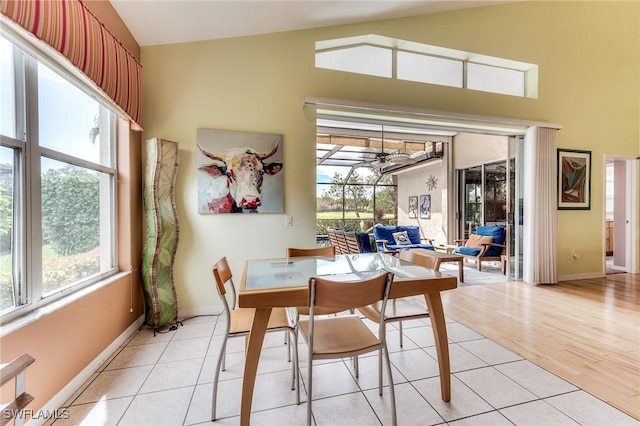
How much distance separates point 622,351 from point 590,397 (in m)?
0.97

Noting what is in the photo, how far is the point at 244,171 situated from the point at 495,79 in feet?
12.9

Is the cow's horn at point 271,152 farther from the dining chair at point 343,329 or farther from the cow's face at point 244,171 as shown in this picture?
the dining chair at point 343,329

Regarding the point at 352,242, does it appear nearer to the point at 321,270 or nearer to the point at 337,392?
the point at 321,270

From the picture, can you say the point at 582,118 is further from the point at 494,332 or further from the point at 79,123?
the point at 79,123

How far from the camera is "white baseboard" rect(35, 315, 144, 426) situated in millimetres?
1517

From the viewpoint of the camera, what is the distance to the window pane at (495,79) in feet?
13.1

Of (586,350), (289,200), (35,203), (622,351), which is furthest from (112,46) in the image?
(622,351)

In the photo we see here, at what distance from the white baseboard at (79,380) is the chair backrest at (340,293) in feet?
5.17

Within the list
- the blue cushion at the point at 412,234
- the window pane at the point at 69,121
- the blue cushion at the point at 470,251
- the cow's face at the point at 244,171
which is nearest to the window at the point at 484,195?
the blue cushion at the point at 470,251

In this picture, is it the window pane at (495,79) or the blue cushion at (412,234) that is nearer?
the window pane at (495,79)

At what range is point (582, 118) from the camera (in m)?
4.36

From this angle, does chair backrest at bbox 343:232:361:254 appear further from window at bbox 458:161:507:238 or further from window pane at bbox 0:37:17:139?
window pane at bbox 0:37:17:139

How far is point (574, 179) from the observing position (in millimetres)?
4355

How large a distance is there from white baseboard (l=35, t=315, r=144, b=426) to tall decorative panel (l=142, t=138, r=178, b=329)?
29cm
